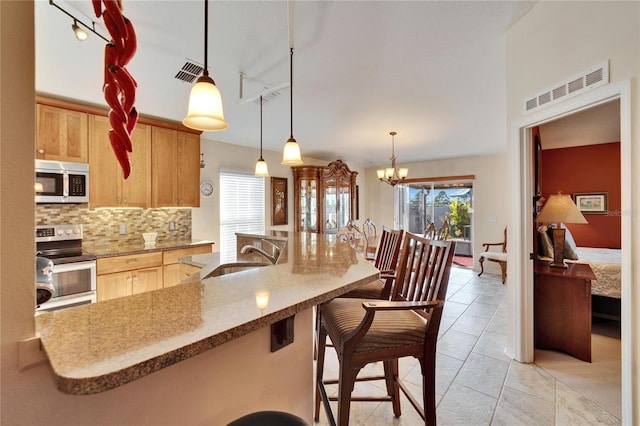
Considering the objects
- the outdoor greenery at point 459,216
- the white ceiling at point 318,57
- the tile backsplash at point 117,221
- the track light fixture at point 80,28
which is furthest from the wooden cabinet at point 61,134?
the outdoor greenery at point 459,216

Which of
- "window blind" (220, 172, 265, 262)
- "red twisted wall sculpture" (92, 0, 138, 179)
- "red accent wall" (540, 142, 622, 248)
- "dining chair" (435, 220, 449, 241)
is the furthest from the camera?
"dining chair" (435, 220, 449, 241)

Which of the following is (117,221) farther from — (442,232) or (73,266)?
(442,232)

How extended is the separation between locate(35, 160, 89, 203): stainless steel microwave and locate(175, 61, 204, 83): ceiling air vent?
1.55 metres

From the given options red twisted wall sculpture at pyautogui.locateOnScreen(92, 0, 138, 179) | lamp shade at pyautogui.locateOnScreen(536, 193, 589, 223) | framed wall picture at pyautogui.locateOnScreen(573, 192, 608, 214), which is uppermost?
red twisted wall sculpture at pyautogui.locateOnScreen(92, 0, 138, 179)

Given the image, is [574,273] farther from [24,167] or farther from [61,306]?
[61,306]

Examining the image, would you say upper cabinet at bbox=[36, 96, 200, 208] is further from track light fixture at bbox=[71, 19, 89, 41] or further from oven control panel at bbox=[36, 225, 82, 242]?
track light fixture at bbox=[71, 19, 89, 41]

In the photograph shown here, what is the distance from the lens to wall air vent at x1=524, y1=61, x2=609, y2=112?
1.61 meters

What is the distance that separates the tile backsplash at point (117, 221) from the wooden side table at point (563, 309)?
4.31 metres

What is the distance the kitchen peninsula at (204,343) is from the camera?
515 mm

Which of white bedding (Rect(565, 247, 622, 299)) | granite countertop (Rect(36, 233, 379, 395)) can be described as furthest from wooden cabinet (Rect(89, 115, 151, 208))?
white bedding (Rect(565, 247, 622, 299))

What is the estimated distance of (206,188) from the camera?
4.36m

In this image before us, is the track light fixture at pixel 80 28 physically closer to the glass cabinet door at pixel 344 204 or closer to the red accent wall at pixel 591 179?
the glass cabinet door at pixel 344 204

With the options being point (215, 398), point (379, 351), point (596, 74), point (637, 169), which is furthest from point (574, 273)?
point (215, 398)

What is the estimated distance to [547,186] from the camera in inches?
178
